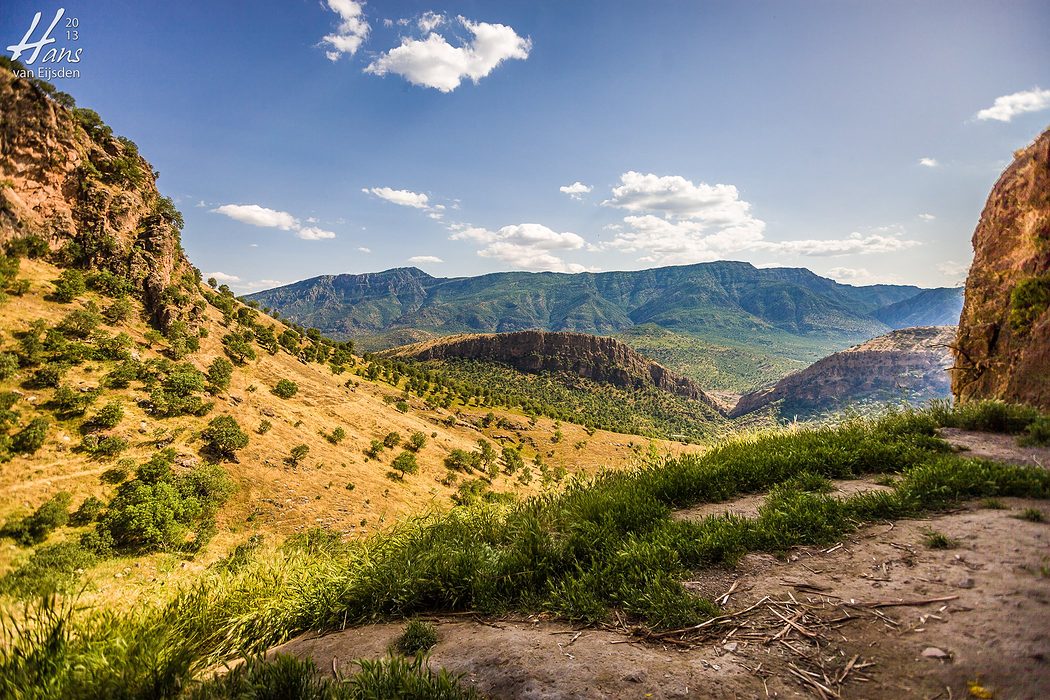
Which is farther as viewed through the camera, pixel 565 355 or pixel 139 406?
pixel 565 355

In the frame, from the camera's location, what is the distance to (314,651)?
379 centimetres

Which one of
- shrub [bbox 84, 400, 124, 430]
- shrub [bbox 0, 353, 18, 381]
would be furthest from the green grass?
shrub [bbox 0, 353, 18, 381]

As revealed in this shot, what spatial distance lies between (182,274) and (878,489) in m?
64.6

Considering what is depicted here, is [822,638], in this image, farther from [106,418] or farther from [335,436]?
[335,436]

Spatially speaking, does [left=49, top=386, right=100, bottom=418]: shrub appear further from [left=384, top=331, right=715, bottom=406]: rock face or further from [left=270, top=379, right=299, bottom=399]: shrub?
[left=384, top=331, right=715, bottom=406]: rock face

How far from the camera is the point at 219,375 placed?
133 feet

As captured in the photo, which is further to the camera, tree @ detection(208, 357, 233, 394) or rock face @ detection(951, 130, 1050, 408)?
tree @ detection(208, 357, 233, 394)

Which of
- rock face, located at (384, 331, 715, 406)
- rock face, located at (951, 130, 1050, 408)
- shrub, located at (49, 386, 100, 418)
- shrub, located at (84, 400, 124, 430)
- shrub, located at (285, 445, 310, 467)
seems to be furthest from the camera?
rock face, located at (384, 331, 715, 406)

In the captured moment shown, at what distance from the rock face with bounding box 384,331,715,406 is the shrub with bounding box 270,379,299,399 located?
431ft

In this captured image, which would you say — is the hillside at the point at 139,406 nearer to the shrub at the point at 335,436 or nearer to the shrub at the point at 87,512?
the shrub at the point at 87,512

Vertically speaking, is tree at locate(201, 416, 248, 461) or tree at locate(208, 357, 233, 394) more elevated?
tree at locate(208, 357, 233, 394)

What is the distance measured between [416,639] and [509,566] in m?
1.16

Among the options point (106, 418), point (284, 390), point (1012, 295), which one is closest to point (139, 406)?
point (106, 418)

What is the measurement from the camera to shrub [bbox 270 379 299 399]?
46772mm
